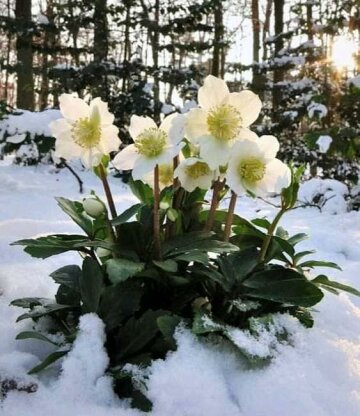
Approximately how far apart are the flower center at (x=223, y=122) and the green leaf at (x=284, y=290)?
301 millimetres

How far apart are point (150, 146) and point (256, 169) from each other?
0.22 meters

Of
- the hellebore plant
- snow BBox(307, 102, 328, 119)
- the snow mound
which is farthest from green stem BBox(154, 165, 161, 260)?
snow BBox(307, 102, 328, 119)

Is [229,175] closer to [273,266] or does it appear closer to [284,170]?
[284,170]

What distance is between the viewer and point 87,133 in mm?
994

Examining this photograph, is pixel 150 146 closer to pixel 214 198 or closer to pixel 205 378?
pixel 214 198

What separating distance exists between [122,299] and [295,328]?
0.38m

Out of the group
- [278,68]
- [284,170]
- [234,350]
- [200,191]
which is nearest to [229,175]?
[284,170]

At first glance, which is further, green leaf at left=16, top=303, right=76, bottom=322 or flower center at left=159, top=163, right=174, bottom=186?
flower center at left=159, top=163, right=174, bottom=186

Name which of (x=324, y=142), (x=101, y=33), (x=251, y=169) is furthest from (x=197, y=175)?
(x=101, y=33)

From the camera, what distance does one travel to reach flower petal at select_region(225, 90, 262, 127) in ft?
3.14

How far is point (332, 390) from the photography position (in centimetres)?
86

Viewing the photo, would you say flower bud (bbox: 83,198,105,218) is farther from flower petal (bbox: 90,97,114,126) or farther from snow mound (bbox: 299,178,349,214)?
snow mound (bbox: 299,178,349,214)

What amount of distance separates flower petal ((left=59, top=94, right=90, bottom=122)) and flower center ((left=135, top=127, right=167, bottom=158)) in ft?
0.46

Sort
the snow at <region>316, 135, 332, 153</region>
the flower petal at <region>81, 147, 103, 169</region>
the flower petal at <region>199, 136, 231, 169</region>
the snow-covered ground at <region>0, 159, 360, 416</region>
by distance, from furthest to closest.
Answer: the snow at <region>316, 135, 332, 153</region> < the flower petal at <region>81, 147, 103, 169</region> < the flower petal at <region>199, 136, 231, 169</region> < the snow-covered ground at <region>0, 159, 360, 416</region>
